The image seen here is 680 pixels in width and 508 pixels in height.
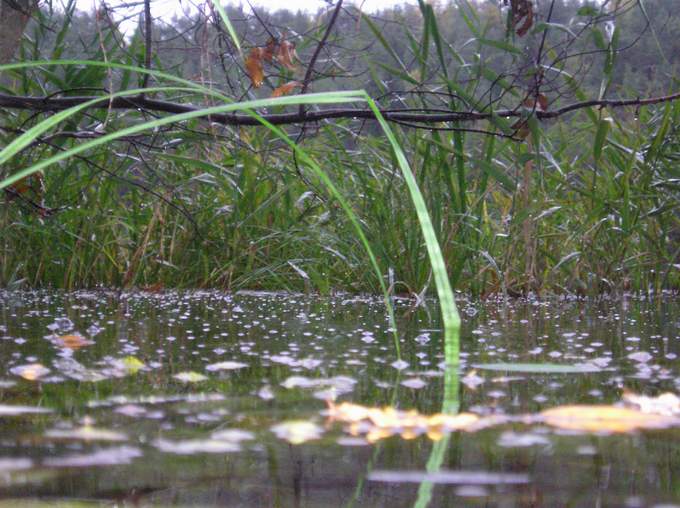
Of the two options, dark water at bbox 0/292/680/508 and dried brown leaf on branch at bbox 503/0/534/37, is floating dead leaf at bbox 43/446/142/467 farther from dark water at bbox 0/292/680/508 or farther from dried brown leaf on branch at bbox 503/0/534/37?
dried brown leaf on branch at bbox 503/0/534/37

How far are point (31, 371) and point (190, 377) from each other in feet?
0.64

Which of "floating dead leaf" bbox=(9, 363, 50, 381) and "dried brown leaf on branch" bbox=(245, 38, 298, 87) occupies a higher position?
"dried brown leaf on branch" bbox=(245, 38, 298, 87)

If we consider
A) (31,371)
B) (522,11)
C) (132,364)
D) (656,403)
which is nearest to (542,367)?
(656,403)

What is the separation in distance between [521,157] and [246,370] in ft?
3.46

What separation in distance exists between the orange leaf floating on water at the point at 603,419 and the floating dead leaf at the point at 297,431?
0.70 ft

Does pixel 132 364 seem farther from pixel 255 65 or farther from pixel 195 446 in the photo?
pixel 255 65

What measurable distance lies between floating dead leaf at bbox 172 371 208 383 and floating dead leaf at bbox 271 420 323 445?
0.89 feet

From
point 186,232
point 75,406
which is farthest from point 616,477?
point 186,232

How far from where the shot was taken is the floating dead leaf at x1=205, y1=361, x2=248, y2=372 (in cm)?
108

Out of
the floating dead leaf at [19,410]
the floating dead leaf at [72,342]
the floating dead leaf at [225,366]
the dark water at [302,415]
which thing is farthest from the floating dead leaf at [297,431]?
the floating dead leaf at [72,342]

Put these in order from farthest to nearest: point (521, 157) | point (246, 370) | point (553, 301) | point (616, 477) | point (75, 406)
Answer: point (553, 301) < point (521, 157) < point (246, 370) < point (75, 406) < point (616, 477)

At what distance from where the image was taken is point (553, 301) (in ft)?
9.20

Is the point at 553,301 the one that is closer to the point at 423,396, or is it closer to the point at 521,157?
the point at 521,157

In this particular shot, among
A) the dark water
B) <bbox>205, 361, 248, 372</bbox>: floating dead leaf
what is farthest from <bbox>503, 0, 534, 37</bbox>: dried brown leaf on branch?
<bbox>205, 361, 248, 372</bbox>: floating dead leaf
